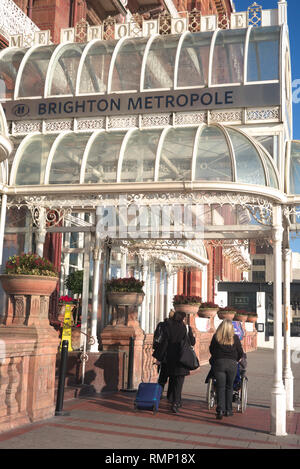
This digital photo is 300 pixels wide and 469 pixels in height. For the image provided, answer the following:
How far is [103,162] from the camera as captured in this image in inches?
405

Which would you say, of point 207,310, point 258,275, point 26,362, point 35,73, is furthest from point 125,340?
point 258,275

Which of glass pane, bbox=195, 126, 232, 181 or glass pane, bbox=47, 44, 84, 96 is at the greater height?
glass pane, bbox=47, 44, 84, 96

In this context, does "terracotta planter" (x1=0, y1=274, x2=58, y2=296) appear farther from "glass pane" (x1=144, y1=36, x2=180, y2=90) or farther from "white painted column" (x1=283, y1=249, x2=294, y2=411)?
"glass pane" (x1=144, y1=36, x2=180, y2=90)

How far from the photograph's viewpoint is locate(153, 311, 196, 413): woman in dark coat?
9305 millimetres

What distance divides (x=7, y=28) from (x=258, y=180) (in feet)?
33.7

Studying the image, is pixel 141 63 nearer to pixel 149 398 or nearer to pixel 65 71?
pixel 65 71

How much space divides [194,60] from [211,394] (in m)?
7.86

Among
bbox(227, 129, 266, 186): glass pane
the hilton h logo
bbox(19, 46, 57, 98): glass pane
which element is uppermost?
bbox(19, 46, 57, 98): glass pane

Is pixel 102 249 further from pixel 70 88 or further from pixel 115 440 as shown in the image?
pixel 115 440

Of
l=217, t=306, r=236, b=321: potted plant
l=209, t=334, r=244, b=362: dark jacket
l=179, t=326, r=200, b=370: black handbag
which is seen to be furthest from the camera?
l=217, t=306, r=236, b=321: potted plant

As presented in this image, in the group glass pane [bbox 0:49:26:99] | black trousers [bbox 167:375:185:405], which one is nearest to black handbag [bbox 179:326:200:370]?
black trousers [bbox 167:375:185:405]

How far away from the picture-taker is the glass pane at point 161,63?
12.7 meters

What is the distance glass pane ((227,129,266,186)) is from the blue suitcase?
13.0 feet

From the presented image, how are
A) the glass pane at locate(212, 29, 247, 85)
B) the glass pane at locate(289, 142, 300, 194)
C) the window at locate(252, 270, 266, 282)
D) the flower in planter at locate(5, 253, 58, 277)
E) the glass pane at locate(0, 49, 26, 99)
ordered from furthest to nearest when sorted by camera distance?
the window at locate(252, 270, 266, 282) < the glass pane at locate(0, 49, 26, 99) < the glass pane at locate(212, 29, 247, 85) < the glass pane at locate(289, 142, 300, 194) < the flower in planter at locate(5, 253, 58, 277)
